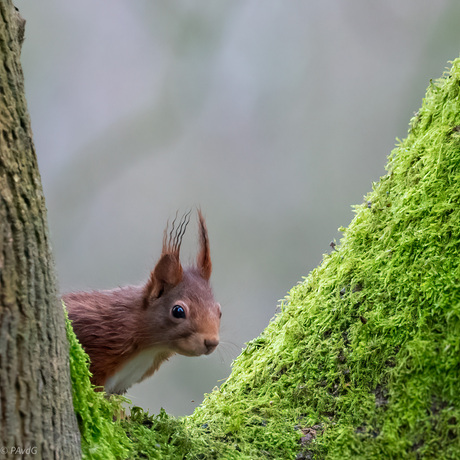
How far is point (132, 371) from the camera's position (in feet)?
6.75

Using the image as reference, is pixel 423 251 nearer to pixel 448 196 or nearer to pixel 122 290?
pixel 448 196

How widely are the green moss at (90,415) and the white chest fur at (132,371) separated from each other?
617 mm

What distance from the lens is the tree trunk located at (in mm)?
992

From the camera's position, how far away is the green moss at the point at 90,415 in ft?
4.08

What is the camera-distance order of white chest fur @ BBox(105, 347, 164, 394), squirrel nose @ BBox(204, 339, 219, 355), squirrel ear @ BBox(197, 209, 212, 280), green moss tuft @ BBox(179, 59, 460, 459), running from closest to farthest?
green moss tuft @ BBox(179, 59, 460, 459) < squirrel nose @ BBox(204, 339, 219, 355) < white chest fur @ BBox(105, 347, 164, 394) < squirrel ear @ BBox(197, 209, 212, 280)

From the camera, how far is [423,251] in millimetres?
1577

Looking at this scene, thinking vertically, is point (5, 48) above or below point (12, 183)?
above

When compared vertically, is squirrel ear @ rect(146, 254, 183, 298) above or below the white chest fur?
above

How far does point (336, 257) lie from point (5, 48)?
1293 millimetres

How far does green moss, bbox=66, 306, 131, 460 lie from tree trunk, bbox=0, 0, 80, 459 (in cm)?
12

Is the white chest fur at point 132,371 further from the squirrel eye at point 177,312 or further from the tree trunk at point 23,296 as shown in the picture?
the tree trunk at point 23,296

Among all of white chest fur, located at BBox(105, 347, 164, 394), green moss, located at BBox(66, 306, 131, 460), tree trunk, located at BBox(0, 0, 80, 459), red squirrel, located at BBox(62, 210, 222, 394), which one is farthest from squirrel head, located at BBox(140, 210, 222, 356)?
tree trunk, located at BBox(0, 0, 80, 459)

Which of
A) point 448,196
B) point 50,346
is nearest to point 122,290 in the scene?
point 50,346

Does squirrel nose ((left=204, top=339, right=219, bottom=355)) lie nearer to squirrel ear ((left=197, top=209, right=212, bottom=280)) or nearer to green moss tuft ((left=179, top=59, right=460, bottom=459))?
green moss tuft ((left=179, top=59, right=460, bottom=459))
